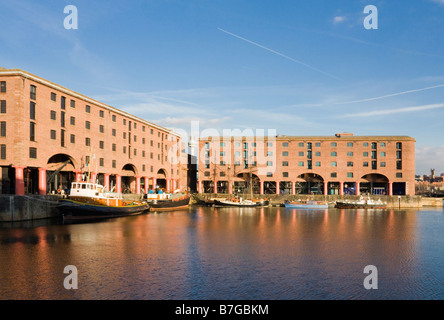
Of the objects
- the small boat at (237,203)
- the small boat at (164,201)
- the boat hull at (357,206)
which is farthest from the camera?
the boat hull at (357,206)

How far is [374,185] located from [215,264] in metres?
96.1

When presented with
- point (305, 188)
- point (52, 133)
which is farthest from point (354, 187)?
point (52, 133)

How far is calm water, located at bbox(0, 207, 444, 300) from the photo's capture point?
18.0 meters

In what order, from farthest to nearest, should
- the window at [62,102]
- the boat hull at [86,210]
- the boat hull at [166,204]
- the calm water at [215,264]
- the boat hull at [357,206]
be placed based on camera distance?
the boat hull at [357,206], the boat hull at [166,204], the window at [62,102], the boat hull at [86,210], the calm water at [215,264]

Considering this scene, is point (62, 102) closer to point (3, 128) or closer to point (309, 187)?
point (3, 128)

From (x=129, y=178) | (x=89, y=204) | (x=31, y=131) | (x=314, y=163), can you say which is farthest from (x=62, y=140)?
(x=314, y=163)

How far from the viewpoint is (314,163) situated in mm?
104250

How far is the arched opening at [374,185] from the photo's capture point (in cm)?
10531

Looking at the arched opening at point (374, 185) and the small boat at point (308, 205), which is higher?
the arched opening at point (374, 185)

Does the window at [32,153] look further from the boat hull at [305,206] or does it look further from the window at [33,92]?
the boat hull at [305,206]

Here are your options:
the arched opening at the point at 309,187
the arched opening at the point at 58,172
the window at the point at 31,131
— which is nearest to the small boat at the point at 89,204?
the arched opening at the point at 58,172

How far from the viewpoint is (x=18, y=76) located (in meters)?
50.8

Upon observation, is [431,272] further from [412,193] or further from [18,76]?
[412,193]

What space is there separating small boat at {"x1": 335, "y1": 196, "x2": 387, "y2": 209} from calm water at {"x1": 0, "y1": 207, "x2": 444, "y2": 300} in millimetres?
54687
